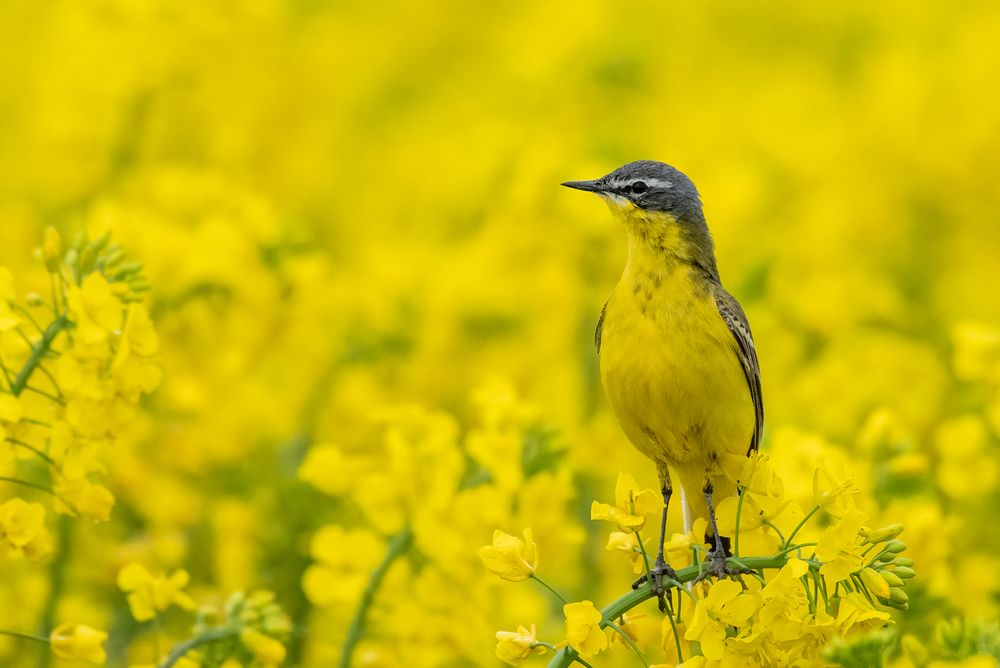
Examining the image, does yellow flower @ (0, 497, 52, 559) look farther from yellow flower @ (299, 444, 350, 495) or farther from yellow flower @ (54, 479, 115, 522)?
yellow flower @ (299, 444, 350, 495)

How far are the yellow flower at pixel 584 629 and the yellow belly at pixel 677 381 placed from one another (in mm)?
1000

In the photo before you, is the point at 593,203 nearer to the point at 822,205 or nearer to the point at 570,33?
the point at 822,205

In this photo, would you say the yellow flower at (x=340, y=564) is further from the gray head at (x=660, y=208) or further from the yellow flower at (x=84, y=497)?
the gray head at (x=660, y=208)

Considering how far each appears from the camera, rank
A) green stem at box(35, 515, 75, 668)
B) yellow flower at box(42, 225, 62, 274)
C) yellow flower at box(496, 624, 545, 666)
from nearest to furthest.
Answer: yellow flower at box(496, 624, 545, 666) < yellow flower at box(42, 225, 62, 274) < green stem at box(35, 515, 75, 668)

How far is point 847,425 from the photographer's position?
15.8 ft

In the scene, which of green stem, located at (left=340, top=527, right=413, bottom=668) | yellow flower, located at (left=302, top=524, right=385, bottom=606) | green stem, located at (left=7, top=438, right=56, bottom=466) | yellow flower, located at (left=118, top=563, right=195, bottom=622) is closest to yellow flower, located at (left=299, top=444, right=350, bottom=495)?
yellow flower, located at (left=302, top=524, right=385, bottom=606)

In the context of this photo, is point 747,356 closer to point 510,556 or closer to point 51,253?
point 510,556

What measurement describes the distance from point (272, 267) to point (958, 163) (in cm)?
423

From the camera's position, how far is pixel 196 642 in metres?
2.70

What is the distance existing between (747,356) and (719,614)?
4.23 feet

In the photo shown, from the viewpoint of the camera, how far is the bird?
3227 millimetres

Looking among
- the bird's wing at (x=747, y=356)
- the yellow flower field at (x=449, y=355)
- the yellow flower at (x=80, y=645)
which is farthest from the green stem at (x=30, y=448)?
the bird's wing at (x=747, y=356)

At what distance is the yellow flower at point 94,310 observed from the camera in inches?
101

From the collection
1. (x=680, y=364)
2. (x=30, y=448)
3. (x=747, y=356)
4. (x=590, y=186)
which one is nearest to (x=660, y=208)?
(x=590, y=186)
